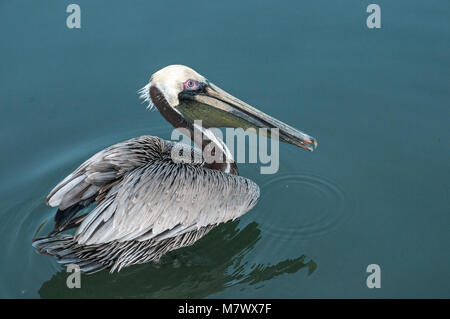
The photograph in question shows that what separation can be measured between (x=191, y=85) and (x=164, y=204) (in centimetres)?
117

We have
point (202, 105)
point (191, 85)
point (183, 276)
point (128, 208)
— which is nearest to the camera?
point (128, 208)

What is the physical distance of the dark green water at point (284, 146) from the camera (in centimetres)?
473

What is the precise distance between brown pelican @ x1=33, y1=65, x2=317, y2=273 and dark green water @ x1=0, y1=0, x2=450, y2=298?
12.1 inches

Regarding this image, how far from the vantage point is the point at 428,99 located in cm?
633

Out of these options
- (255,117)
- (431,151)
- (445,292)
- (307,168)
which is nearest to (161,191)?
(255,117)

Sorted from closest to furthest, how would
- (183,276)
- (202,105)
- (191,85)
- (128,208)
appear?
1. (128,208)
2. (183,276)
3. (191,85)
4. (202,105)

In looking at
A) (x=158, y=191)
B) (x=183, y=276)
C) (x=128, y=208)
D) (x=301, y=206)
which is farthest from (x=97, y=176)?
(x=301, y=206)

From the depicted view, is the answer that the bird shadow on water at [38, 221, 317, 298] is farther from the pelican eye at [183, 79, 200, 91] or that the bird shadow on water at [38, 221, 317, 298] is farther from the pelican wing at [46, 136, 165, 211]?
the pelican eye at [183, 79, 200, 91]

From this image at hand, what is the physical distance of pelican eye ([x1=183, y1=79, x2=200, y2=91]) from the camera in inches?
199

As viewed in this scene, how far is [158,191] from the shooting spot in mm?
4609

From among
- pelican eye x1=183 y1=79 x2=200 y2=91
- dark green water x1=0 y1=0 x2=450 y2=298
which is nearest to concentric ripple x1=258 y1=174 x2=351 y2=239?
dark green water x1=0 y1=0 x2=450 y2=298

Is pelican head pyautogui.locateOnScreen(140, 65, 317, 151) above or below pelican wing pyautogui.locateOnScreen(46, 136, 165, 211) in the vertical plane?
above

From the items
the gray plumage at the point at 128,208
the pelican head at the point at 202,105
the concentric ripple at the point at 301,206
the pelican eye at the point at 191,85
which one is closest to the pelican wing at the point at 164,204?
the gray plumage at the point at 128,208

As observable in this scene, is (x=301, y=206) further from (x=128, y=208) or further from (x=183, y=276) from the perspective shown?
(x=128, y=208)
